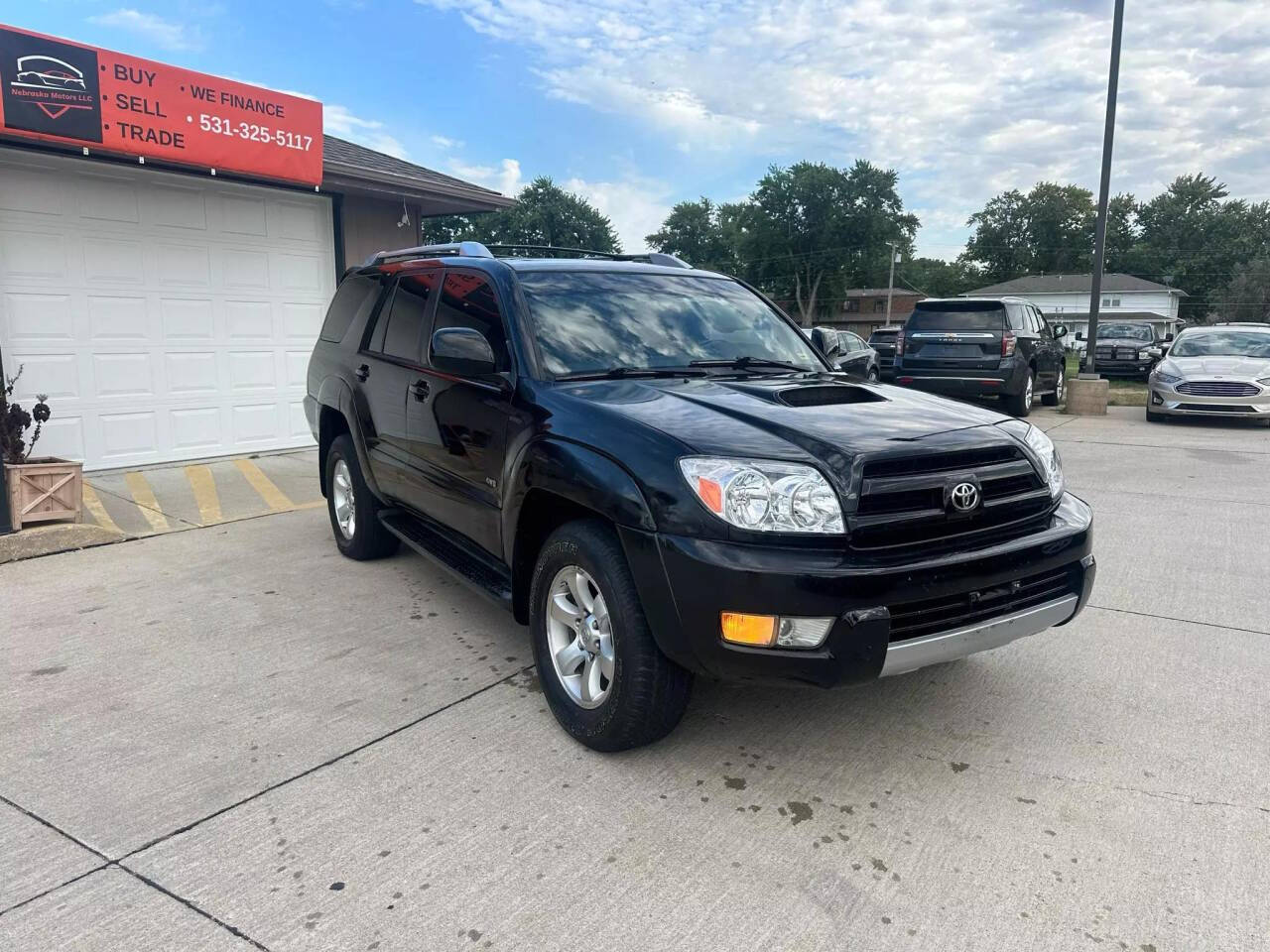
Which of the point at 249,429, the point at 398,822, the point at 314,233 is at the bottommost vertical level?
the point at 398,822

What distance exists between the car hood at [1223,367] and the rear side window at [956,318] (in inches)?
112

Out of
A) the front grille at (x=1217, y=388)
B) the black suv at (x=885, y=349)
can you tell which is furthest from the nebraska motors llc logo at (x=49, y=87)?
the black suv at (x=885, y=349)

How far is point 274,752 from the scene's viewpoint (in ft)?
10.2

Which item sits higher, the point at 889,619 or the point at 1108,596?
the point at 889,619

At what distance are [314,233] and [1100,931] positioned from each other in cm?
981

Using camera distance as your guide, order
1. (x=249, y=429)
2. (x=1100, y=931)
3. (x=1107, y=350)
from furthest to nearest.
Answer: (x=1107, y=350) < (x=249, y=429) < (x=1100, y=931)

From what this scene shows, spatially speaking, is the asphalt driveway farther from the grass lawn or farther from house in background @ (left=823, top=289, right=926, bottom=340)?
house in background @ (left=823, top=289, right=926, bottom=340)

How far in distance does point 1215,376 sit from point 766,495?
12.4 meters

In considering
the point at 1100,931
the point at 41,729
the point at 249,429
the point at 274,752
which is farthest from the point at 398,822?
the point at 249,429

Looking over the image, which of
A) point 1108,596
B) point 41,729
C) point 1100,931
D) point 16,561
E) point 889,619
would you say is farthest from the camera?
point 16,561

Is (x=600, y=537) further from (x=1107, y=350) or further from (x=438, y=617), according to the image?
(x=1107, y=350)

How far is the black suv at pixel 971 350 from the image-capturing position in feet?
40.5

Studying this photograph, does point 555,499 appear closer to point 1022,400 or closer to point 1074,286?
point 1022,400

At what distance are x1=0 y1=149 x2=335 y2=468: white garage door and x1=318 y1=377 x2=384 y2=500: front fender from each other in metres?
4.02
